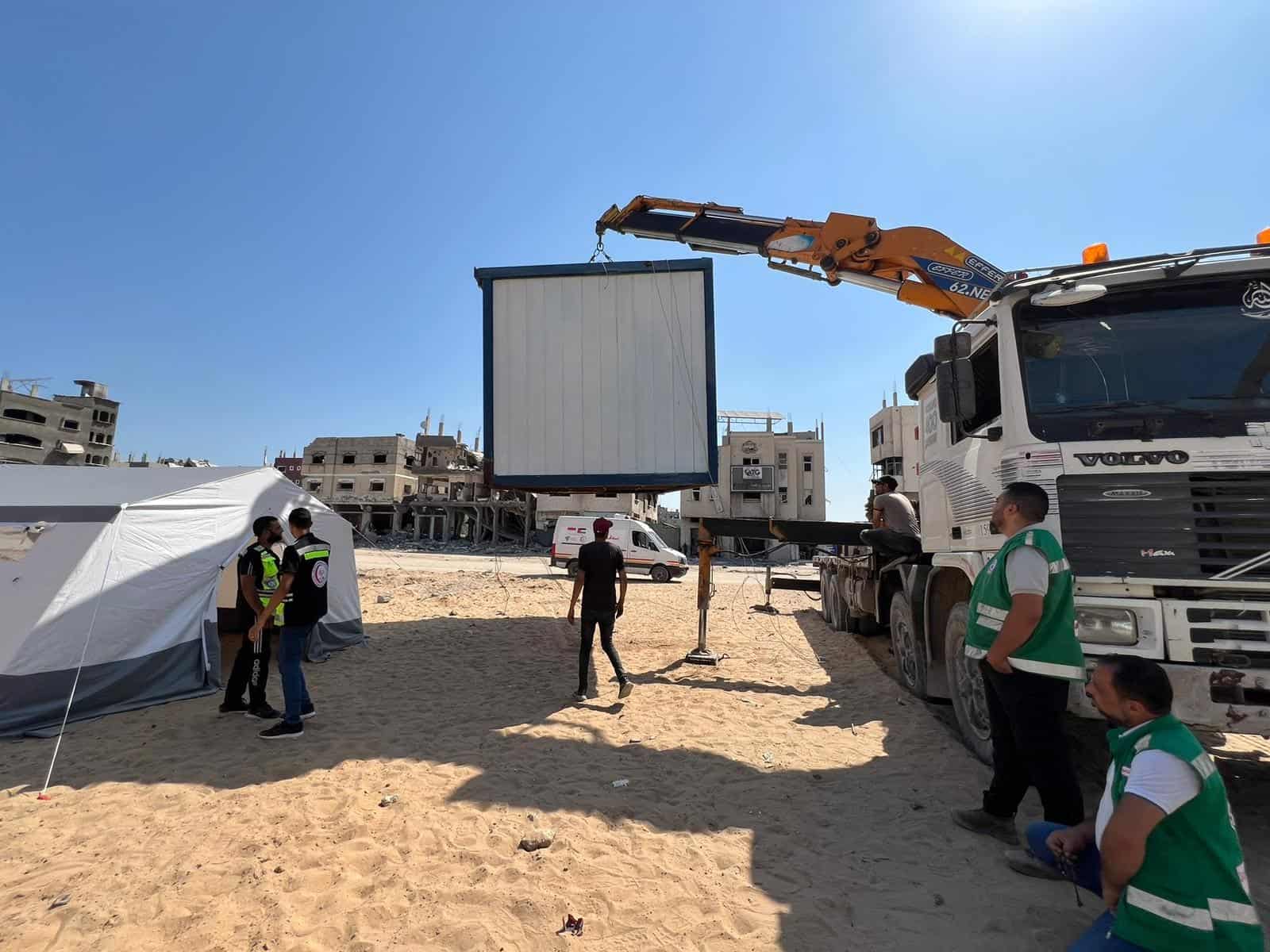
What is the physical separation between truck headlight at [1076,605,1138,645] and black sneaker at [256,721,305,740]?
5860 millimetres

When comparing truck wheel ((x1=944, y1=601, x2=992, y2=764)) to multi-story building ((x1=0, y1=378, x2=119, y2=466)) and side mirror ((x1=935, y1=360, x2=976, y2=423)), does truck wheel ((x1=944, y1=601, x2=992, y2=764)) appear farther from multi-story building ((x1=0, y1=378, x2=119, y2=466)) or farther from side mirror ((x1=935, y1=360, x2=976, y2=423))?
multi-story building ((x1=0, y1=378, x2=119, y2=466))

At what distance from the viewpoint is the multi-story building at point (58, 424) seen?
49.9m

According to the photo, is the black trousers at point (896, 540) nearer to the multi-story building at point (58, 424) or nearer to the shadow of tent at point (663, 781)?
the shadow of tent at point (663, 781)

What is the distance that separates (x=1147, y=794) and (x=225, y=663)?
8.99m

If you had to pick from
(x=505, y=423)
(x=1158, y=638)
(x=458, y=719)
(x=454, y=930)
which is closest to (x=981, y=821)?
(x=1158, y=638)

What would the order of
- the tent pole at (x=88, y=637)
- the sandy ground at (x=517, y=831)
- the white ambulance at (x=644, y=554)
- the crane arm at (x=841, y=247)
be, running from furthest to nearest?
the white ambulance at (x=644, y=554), the crane arm at (x=841, y=247), the tent pole at (x=88, y=637), the sandy ground at (x=517, y=831)

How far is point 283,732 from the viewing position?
5.04 m

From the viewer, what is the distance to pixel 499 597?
49.3 feet

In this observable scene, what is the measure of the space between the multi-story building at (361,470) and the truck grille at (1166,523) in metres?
51.3

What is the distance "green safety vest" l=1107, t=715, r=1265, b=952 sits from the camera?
174 cm

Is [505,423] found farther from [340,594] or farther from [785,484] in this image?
[785,484]

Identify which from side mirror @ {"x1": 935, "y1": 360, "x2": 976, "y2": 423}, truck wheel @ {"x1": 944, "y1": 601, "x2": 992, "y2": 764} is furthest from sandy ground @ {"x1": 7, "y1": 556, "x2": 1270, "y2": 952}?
side mirror @ {"x1": 935, "y1": 360, "x2": 976, "y2": 423}

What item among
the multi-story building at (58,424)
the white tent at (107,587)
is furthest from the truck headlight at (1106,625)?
the multi-story building at (58,424)

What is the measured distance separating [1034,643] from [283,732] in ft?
18.5
